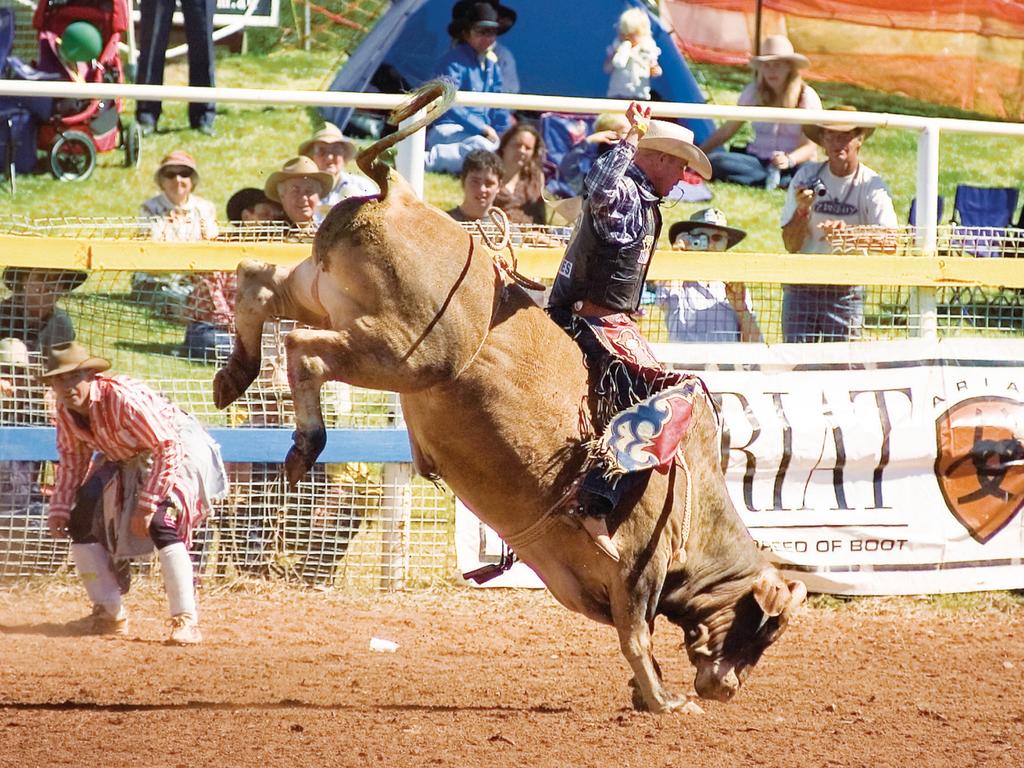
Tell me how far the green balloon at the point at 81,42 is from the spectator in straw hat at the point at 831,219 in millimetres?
7819

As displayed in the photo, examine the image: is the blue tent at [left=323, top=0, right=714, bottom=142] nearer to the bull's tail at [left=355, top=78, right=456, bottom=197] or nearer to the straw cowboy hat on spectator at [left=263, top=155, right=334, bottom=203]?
the straw cowboy hat on spectator at [left=263, top=155, right=334, bottom=203]

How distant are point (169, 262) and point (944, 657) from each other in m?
4.77

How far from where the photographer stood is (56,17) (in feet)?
47.9

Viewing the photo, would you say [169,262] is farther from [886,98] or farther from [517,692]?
[886,98]

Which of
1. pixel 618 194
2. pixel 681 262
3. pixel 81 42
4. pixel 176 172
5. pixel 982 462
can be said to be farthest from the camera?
pixel 81 42

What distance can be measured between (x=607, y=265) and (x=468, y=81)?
7.97 m

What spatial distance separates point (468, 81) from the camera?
44.3 ft

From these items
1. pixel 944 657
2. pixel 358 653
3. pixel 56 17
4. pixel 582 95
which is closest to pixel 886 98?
pixel 582 95

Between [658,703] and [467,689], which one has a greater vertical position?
[658,703]

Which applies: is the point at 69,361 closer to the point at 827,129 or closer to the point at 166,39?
the point at 827,129

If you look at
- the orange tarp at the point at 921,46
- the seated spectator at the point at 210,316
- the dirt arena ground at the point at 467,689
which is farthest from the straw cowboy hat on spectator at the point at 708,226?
the orange tarp at the point at 921,46

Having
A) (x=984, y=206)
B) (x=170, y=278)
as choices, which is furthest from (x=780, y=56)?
(x=170, y=278)

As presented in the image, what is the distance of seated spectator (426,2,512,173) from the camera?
13055mm

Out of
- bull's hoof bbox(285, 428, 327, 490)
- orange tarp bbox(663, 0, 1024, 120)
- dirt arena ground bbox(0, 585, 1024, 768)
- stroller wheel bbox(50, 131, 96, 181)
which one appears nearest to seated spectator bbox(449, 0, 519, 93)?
stroller wheel bbox(50, 131, 96, 181)
